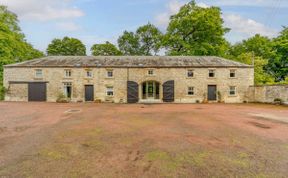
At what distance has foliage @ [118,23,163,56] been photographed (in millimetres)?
47281

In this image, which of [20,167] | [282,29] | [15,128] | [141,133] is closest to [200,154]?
[141,133]

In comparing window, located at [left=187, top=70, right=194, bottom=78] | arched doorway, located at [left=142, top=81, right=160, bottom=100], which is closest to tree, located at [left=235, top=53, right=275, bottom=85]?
window, located at [left=187, top=70, right=194, bottom=78]

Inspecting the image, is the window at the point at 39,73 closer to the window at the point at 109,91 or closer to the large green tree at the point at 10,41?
the large green tree at the point at 10,41

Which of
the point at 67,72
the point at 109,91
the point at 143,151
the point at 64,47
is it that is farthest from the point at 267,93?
the point at 64,47

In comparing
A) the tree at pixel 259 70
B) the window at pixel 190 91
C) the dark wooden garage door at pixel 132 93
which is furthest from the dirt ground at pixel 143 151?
the tree at pixel 259 70

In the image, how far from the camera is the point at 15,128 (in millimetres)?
9047

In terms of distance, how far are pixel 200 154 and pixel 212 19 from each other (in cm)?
3120

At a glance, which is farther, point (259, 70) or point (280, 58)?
point (280, 58)

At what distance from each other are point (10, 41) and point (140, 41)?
27829 millimetres

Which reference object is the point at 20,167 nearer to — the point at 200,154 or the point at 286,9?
the point at 200,154

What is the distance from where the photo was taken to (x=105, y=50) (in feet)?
149

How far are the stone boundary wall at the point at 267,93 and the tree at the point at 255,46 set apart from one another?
63.1ft

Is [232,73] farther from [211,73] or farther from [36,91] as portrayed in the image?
[36,91]

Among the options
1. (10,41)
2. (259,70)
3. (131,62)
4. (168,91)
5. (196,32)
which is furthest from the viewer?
(196,32)
